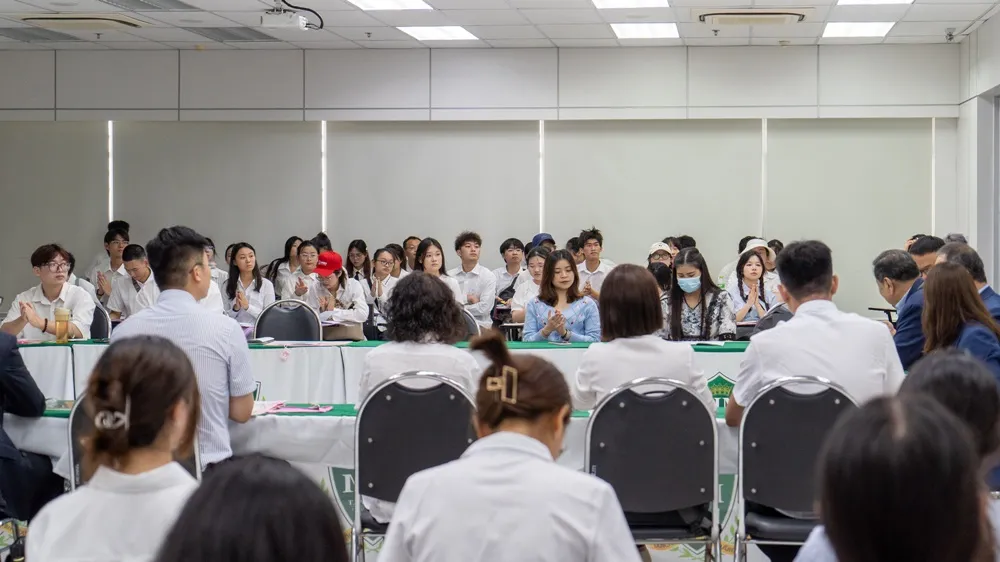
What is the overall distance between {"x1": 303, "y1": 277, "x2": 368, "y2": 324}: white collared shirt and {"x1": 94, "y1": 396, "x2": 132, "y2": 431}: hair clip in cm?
689

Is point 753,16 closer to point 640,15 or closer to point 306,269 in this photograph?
point 640,15

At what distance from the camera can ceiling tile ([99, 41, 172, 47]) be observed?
38.5 feet

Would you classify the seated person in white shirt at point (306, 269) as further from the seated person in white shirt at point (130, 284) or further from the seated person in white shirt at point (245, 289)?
the seated person in white shirt at point (130, 284)

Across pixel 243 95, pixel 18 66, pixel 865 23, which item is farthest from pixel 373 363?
pixel 18 66

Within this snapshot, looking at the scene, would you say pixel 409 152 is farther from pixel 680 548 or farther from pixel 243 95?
pixel 680 548

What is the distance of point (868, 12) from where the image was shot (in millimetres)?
9797

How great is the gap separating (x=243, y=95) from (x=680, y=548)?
9047 millimetres

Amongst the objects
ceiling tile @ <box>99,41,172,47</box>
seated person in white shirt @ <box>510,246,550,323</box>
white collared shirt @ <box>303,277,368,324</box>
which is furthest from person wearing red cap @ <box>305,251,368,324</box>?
ceiling tile @ <box>99,41,172,47</box>

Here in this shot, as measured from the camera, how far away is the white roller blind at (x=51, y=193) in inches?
501

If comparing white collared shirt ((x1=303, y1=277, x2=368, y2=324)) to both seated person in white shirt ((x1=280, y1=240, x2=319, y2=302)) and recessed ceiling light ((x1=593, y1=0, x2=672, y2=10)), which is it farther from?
recessed ceiling light ((x1=593, y1=0, x2=672, y2=10))

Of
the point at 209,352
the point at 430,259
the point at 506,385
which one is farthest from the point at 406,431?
the point at 430,259

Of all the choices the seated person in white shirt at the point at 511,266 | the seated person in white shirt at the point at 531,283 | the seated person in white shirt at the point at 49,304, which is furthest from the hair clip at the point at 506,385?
the seated person in white shirt at the point at 511,266

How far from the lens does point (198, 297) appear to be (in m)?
4.05

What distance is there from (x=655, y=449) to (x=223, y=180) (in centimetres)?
1007
